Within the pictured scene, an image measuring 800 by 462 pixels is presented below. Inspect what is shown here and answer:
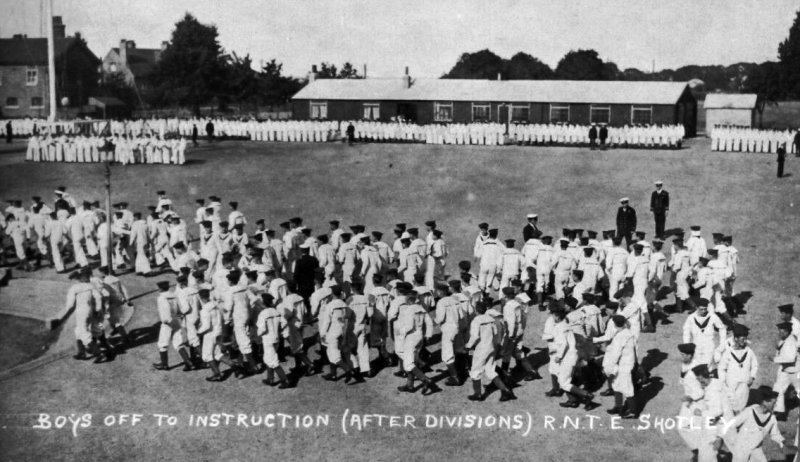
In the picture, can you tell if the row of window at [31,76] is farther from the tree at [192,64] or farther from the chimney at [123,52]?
the chimney at [123,52]

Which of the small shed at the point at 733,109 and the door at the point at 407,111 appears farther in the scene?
the door at the point at 407,111

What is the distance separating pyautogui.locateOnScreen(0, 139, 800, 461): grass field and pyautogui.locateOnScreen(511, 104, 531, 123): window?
4767mm

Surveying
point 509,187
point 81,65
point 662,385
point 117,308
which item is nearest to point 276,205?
point 509,187

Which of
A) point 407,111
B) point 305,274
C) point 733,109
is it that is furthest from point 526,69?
point 305,274

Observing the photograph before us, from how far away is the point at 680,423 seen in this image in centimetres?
877

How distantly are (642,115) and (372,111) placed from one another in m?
14.0

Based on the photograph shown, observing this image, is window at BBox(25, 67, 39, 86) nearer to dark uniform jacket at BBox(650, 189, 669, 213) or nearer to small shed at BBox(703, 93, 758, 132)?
small shed at BBox(703, 93, 758, 132)

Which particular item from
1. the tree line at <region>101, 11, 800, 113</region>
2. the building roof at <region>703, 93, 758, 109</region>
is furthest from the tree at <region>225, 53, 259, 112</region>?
the building roof at <region>703, 93, 758, 109</region>

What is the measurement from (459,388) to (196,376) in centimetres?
411

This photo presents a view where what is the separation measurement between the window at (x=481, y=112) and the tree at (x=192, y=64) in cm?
1772

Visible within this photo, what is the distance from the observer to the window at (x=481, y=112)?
3803cm

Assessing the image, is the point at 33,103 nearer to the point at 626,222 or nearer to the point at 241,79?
the point at 241,79

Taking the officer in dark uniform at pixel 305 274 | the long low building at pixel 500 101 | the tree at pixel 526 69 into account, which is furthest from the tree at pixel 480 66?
the officer in dark uniform at pixel 305 274

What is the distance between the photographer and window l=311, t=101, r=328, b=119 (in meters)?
41.0
